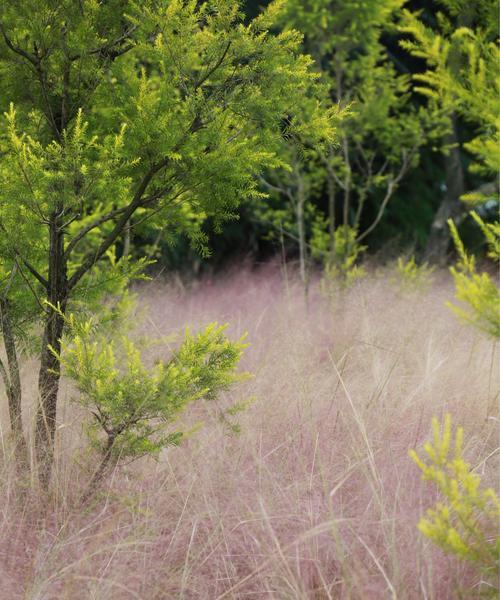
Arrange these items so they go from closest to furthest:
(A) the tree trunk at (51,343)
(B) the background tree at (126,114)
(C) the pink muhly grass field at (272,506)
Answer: (C) the pink muhly grass field at (272,506) → (B) the background tree at (126,114) → (A) the tree trunk at (51,343)

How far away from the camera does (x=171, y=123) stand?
123 inches

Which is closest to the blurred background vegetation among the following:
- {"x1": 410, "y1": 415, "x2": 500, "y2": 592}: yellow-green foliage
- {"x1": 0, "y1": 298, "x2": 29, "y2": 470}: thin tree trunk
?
{"x1": 0, "y1": 298, "x2": 29, "y2": 470}: thin tree trunk

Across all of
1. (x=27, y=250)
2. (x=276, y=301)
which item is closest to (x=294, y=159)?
(x=276, y=301)

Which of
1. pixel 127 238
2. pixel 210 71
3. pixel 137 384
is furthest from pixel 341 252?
pixel 137 384

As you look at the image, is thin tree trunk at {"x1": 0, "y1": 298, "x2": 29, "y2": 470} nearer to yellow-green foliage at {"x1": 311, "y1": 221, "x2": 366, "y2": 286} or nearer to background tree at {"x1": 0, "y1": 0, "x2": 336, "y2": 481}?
background tree at {"x1": 0, "y1": 0, "x2": 336, "y2": 481}

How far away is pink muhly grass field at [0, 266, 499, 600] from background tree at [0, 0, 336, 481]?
44 cm

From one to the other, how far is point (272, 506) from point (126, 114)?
1936 millimetres

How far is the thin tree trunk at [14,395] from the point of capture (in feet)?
11.0

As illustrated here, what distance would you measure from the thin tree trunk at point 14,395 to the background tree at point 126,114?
0.09 meters

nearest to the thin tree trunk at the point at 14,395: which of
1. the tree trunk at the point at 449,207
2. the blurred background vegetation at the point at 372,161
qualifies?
the blurred background vegetation at the point at 372,161

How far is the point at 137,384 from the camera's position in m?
2.89

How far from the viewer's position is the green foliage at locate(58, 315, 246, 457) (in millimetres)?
2869

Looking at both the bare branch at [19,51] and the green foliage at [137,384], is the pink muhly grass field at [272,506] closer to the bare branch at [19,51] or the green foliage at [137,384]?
the green foliage at [137,384]

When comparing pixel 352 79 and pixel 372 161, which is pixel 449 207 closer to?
pixel 372 161
